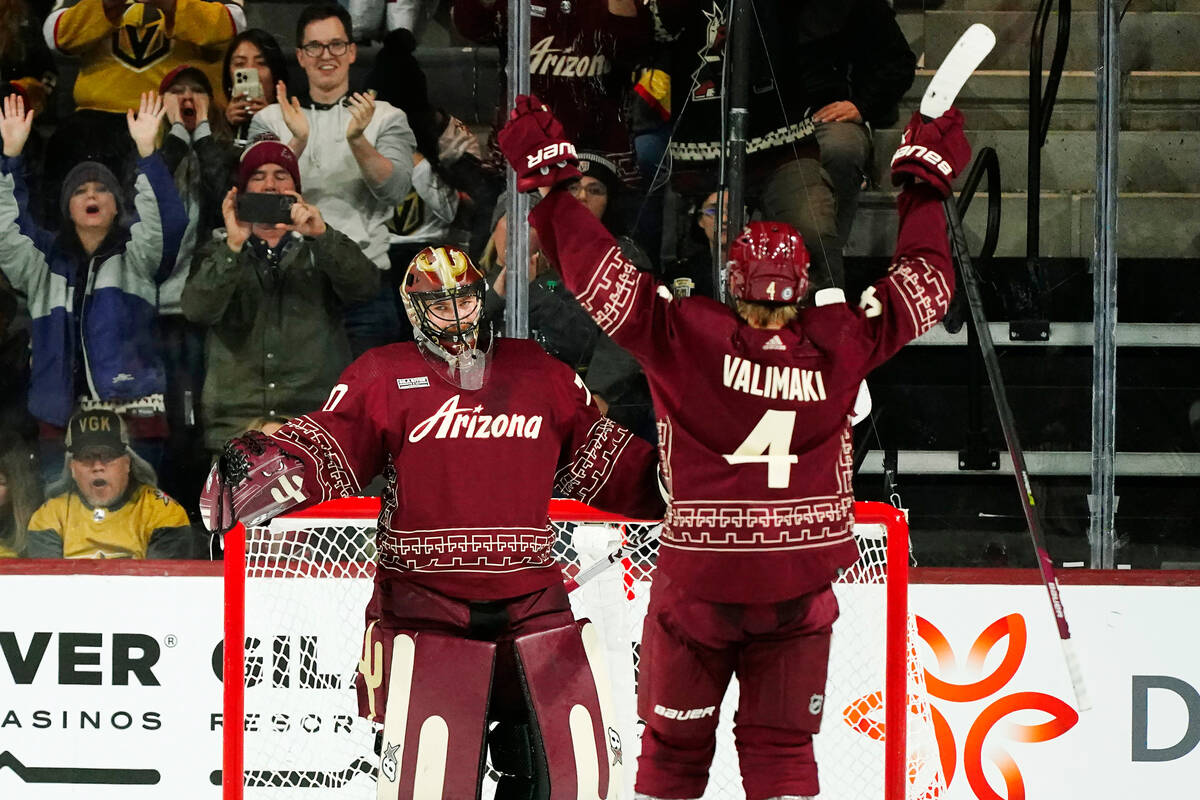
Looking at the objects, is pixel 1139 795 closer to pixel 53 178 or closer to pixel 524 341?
pixel 524 341

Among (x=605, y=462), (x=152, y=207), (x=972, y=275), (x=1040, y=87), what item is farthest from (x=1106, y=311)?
(x=152, y=207)

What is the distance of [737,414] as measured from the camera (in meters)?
2.55

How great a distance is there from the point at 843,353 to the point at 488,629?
2.61 feet

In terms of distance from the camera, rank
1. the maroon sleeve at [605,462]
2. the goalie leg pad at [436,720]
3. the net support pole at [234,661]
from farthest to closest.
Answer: the net support pole at [234,661]
the maroon sleeve at [605,462]
the goalie leg pad at [436,720]

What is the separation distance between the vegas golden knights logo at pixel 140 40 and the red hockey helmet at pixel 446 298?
1279 millimetres

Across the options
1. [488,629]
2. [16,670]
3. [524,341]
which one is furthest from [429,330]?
[16,670]

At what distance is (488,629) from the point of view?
2.66 metres

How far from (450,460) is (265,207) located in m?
1.22

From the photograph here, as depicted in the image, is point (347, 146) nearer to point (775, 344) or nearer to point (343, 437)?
point (343, 437)

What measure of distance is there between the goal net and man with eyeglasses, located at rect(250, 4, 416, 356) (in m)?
0.55

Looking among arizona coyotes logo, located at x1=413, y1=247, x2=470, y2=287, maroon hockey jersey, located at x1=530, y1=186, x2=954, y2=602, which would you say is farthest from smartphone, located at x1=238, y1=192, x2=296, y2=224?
maroon hockey jersey, located at x1=530, y1=186, x2=954, y2=602

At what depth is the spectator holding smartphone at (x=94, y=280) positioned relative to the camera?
357cm

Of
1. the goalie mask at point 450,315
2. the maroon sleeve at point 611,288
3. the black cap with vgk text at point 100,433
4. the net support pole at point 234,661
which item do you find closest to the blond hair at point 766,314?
the maroon sleeve at point 611,288

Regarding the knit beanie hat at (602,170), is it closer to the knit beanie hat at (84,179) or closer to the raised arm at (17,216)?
the knit beanie hat at (84,179)
